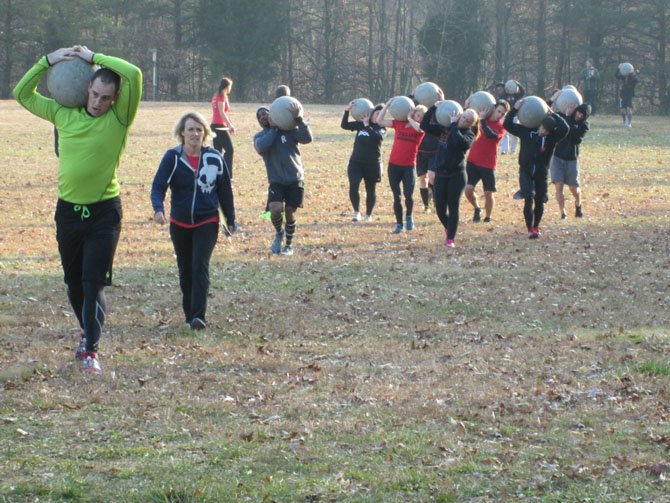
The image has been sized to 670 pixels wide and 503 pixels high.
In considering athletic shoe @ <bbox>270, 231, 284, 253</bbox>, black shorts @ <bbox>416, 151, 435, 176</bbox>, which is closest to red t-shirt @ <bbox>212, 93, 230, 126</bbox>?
black shorts @ <bbox>416, 151, 435, 176</bbox>

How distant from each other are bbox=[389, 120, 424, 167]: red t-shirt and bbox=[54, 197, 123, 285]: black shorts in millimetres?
7716

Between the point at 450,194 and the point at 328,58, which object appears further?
the point at 328,58

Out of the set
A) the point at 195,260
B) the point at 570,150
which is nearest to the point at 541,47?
the point at 570,150

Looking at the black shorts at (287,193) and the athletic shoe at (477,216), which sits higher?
the black shorts at (287,193)

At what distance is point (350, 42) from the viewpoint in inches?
2215

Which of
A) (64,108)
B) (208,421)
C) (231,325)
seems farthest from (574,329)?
(64,108)

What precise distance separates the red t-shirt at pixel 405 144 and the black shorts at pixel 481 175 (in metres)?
1.37

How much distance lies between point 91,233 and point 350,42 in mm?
50194

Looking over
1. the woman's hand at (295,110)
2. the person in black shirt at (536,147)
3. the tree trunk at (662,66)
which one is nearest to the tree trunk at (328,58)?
the tree trunk at (662,66)

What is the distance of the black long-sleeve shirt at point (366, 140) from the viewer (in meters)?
14.9

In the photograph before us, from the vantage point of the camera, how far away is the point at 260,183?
2156cm

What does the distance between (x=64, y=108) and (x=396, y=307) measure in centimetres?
439

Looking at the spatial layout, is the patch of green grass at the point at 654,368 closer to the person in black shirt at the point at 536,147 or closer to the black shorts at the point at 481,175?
the person in black shirt at the point at 536,147

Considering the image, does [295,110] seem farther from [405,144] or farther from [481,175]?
[481,175]
